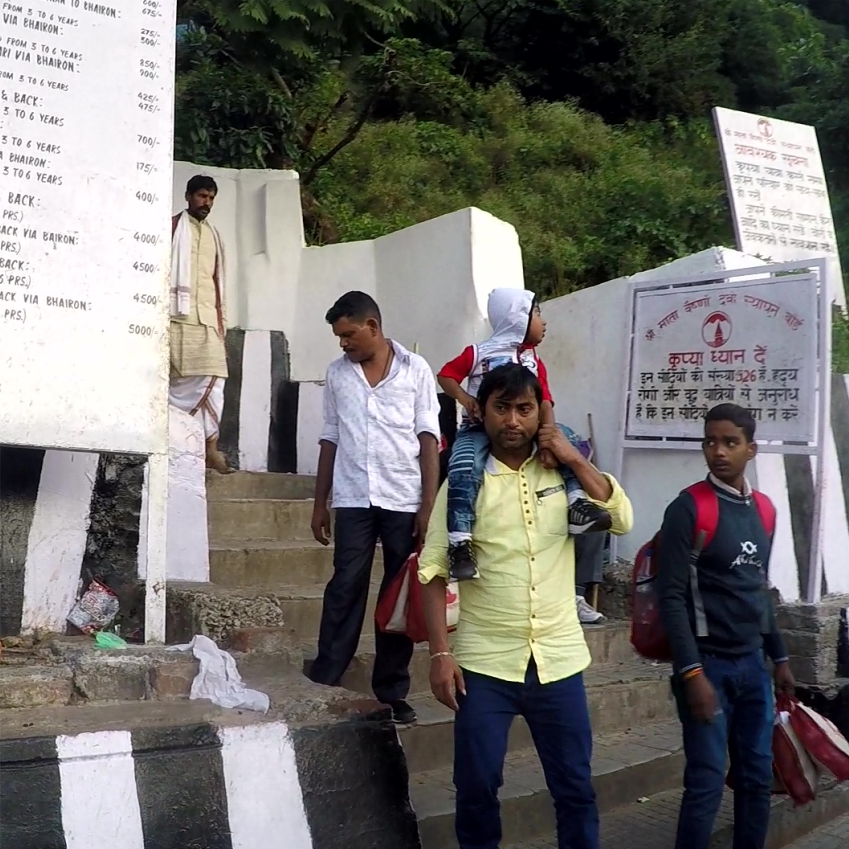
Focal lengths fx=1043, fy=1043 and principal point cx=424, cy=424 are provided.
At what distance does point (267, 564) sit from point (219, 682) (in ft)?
5.52

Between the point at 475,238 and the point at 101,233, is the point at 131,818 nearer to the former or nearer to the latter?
the point at 101,233

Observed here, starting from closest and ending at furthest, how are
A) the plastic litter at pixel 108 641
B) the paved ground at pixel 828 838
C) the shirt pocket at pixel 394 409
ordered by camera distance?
1. the plastic litter at pixel 108 641
2. the shirt pocket at pixel 394 409
3. the paved ground at pixel 828 838

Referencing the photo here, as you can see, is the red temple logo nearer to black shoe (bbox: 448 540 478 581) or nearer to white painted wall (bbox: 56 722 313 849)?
black shoe (bbox: 448 540 478 581)

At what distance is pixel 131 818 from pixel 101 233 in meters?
1.91

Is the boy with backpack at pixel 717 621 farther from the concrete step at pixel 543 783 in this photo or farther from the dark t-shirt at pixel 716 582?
the concrete step at pixel 543 783

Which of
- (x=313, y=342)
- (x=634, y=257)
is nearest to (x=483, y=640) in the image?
(x=313, y=342)

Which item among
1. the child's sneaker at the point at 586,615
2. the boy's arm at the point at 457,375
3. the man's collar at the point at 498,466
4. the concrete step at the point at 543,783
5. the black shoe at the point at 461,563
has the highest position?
the boy's arm at the point at 457,375

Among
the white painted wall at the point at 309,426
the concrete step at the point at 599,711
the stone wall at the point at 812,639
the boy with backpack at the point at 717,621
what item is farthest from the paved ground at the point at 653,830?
the white painted wall at the point at 309,426

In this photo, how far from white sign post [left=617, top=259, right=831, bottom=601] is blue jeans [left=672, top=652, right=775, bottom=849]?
217 cm

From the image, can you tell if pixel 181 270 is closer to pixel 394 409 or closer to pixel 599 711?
pixel 394 409

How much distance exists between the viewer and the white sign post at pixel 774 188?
23.0 feet

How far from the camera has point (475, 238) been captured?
261 inches

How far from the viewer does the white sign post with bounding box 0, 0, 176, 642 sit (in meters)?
3.43

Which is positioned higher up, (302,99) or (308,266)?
(302,99)
